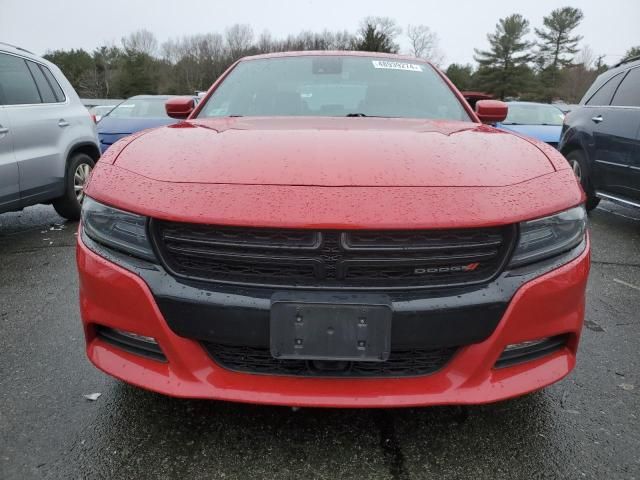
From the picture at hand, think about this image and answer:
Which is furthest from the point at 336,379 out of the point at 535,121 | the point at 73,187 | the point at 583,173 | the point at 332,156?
the point at 535,121

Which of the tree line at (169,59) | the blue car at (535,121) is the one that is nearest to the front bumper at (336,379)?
the blue car at (535,121)

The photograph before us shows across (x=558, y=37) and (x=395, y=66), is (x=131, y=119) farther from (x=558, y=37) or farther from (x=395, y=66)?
(x=558, y=37)

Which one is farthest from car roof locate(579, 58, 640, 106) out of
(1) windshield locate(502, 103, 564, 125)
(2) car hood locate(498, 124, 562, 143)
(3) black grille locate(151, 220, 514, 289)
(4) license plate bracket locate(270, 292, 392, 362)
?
(4) license plate bracket locate(270, 292, 392, 362)

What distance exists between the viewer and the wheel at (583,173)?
5.46 metres

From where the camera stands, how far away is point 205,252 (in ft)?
5.16

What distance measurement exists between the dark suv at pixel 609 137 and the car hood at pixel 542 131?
2723 mm

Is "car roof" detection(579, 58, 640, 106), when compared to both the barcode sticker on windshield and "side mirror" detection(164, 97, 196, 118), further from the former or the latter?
"side mirror" detection(164, 97, 196, 118)

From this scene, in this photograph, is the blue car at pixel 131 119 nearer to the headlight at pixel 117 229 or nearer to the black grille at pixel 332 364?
the headlight at pixel 117 229

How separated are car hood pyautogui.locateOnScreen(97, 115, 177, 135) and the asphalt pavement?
6.12 metres

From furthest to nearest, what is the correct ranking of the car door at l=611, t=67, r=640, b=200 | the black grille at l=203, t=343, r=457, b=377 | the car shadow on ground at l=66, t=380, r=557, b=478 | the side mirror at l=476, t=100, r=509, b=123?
the car door at l=611, t=67, r=640, b=200, the side mirror at l=476, t=100, r=509, b=123, the car shadow on ground at l=66, t=380, r=557, b=478, the black grille at l=203, t=343, r=457, b=377

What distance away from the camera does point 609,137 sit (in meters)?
5.04

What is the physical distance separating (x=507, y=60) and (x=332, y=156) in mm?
63716

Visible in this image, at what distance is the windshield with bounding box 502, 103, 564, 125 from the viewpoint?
31.4 ft

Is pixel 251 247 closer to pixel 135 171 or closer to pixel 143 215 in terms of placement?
pixel 143 215
